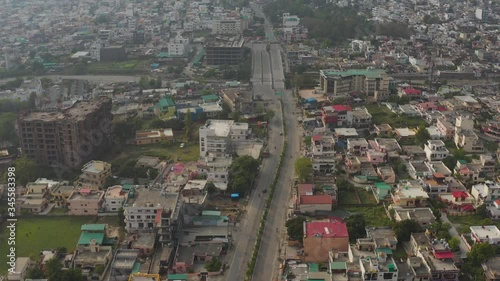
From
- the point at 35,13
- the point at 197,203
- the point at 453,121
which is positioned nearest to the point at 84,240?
the point at 197,203

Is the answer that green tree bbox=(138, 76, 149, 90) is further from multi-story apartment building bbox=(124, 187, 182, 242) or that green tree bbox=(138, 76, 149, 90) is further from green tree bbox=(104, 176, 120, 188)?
multi-story apartment building bbox=(124, 187, 182, 242)

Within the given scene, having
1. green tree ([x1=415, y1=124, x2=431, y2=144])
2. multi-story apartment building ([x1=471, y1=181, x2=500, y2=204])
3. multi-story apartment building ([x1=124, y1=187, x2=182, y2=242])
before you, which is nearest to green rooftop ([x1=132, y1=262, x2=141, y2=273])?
multi-story apartment building ([x1=124, y1=187, x2=182, y2=242])

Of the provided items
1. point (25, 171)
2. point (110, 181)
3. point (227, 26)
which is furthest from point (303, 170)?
point (227, 26)

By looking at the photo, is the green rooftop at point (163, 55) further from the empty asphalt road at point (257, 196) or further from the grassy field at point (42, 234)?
the grassy field at point (42, 234)

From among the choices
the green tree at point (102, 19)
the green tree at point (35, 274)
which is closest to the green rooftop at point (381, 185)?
the green tree at point (35, 274)

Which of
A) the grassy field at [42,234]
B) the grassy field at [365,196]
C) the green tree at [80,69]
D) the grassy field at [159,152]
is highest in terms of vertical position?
the green tree at [80,69]

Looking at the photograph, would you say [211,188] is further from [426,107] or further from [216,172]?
[426,107]
